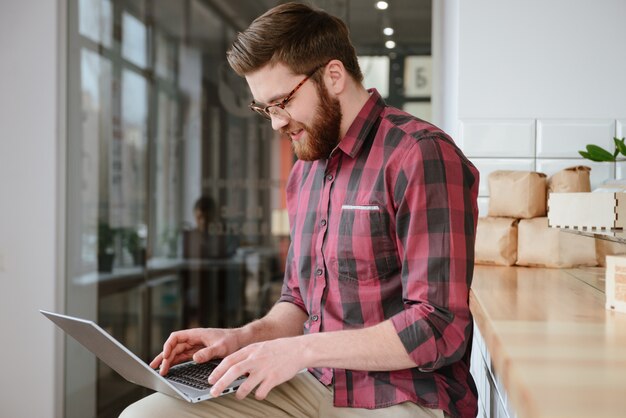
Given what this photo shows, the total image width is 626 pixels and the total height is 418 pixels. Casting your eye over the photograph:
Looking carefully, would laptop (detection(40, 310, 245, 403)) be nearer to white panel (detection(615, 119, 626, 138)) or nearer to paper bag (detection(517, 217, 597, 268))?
paper bag (detection(517, 217, 597, 268))

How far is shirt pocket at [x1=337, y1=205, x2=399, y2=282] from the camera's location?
1.27m

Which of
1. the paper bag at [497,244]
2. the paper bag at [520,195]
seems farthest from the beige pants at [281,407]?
the paper bag at [520,195]

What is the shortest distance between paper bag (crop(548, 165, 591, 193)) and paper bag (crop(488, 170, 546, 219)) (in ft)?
0.18

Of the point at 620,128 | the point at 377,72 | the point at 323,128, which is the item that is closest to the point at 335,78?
the point at 323,128

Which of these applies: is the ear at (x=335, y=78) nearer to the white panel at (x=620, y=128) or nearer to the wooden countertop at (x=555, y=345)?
the wooden countertop at (x=555, y=345)

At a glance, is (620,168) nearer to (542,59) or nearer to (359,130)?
(542,59)

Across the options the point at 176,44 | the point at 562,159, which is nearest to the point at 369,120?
the point at 562,159

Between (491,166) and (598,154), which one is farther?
(491,166)

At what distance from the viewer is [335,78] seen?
1.44m

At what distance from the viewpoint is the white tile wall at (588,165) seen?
7.56ft

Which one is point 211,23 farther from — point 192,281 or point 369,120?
point 369,120

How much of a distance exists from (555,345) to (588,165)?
158 cm

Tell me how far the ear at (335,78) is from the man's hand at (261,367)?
587 millimetres

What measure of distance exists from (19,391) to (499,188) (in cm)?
226
